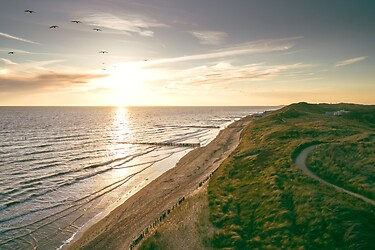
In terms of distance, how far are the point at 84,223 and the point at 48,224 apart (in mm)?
3996

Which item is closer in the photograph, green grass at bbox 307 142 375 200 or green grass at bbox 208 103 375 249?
green grass at bbox 208 103 375 249

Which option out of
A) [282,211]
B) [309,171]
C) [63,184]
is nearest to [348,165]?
[309,171]

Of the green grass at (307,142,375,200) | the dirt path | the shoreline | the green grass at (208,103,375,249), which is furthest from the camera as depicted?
the shoreline

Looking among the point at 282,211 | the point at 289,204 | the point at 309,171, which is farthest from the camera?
the point at 309,171

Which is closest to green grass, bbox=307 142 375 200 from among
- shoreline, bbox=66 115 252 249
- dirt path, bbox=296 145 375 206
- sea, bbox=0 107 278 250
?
dirt path, bbox=296 145 375 206

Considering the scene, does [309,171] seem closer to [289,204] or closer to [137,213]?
[289,204]

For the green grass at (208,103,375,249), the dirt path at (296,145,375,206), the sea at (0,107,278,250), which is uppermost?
the dirt path at (296,145,375,206)

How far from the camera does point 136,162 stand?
6856 centimetres

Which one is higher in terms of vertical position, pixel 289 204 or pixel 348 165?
pixel 348 165

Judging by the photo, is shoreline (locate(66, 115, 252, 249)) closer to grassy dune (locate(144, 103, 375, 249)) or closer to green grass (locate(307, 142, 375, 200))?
grassy dune (locate(144, 103, 375, 249))

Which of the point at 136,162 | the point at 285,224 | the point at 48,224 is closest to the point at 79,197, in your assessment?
the point at 48,224

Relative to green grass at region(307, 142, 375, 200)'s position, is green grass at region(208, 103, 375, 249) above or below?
below

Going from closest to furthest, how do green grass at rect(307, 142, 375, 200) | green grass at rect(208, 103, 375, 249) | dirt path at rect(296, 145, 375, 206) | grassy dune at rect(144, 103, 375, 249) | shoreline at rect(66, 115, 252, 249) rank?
green grass at rect(208, 103, 375, 249) < grassy dune at rect(144, 103, 375, 249) < dirt path at rect(296, 145, 375, 206) < green grass at rect(307, 142, 375, 200) < shoreline at rect(66, 115, 252, 249)

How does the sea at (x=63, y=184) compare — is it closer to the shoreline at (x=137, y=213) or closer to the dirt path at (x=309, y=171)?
the shoreline at (x=137, y=213)
